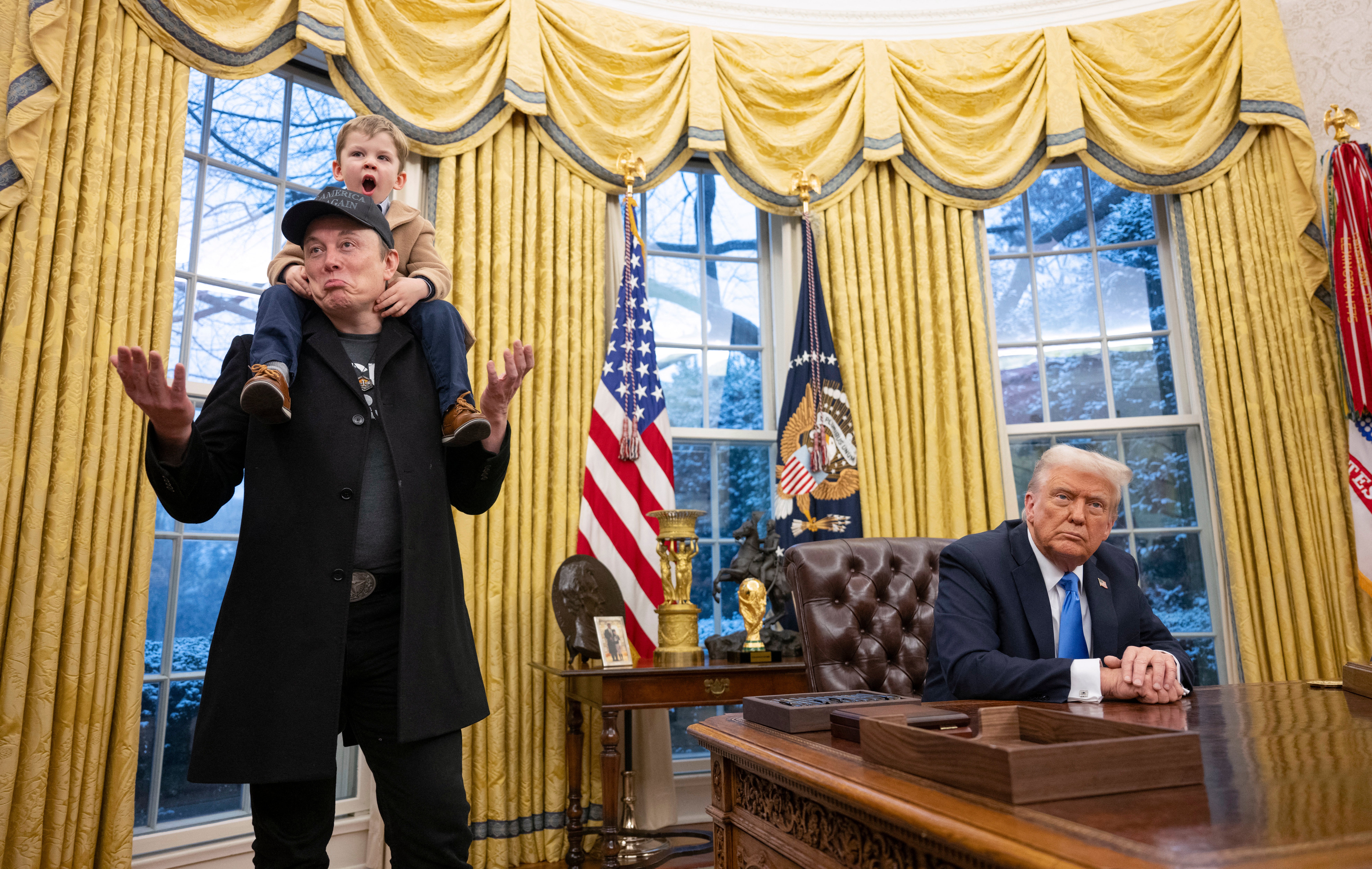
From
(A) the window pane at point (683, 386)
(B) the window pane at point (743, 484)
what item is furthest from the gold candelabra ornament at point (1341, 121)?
(A) the window pane at point (683, 386)

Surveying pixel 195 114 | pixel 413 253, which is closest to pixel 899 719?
pixel 413 253

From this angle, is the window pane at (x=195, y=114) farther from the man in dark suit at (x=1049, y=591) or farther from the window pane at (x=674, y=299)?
the man in dark suit at (x=1049, y=591)

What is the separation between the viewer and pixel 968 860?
69 centimetres

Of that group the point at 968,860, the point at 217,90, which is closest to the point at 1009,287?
the point at 217,90

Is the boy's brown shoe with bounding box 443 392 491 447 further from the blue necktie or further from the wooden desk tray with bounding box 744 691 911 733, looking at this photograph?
the blue necktie

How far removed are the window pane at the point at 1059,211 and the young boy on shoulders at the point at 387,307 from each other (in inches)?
135

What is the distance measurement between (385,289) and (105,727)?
183cm

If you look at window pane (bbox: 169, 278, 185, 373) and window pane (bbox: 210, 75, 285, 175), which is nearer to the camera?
window pane (bbox: 169, 278, 185, 373)

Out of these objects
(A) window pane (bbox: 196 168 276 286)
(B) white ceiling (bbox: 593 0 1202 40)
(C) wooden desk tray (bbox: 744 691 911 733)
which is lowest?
(C) wooden desk tray (bbox: 744 691 911 733)

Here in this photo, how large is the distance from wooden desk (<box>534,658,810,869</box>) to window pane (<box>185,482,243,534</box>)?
122 cm

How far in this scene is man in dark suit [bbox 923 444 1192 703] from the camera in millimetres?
1778

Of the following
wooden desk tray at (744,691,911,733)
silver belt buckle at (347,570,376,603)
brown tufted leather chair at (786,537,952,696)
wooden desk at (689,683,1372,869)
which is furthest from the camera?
brown tufted leather chair at (786,537,952,696)

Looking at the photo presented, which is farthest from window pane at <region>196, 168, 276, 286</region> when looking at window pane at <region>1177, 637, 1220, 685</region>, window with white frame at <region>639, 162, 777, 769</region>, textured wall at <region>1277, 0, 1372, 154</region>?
textured wall at <region>1277, 0, 1372, 154</region>

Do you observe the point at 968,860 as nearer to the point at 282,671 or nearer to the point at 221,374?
the point at 282,671
